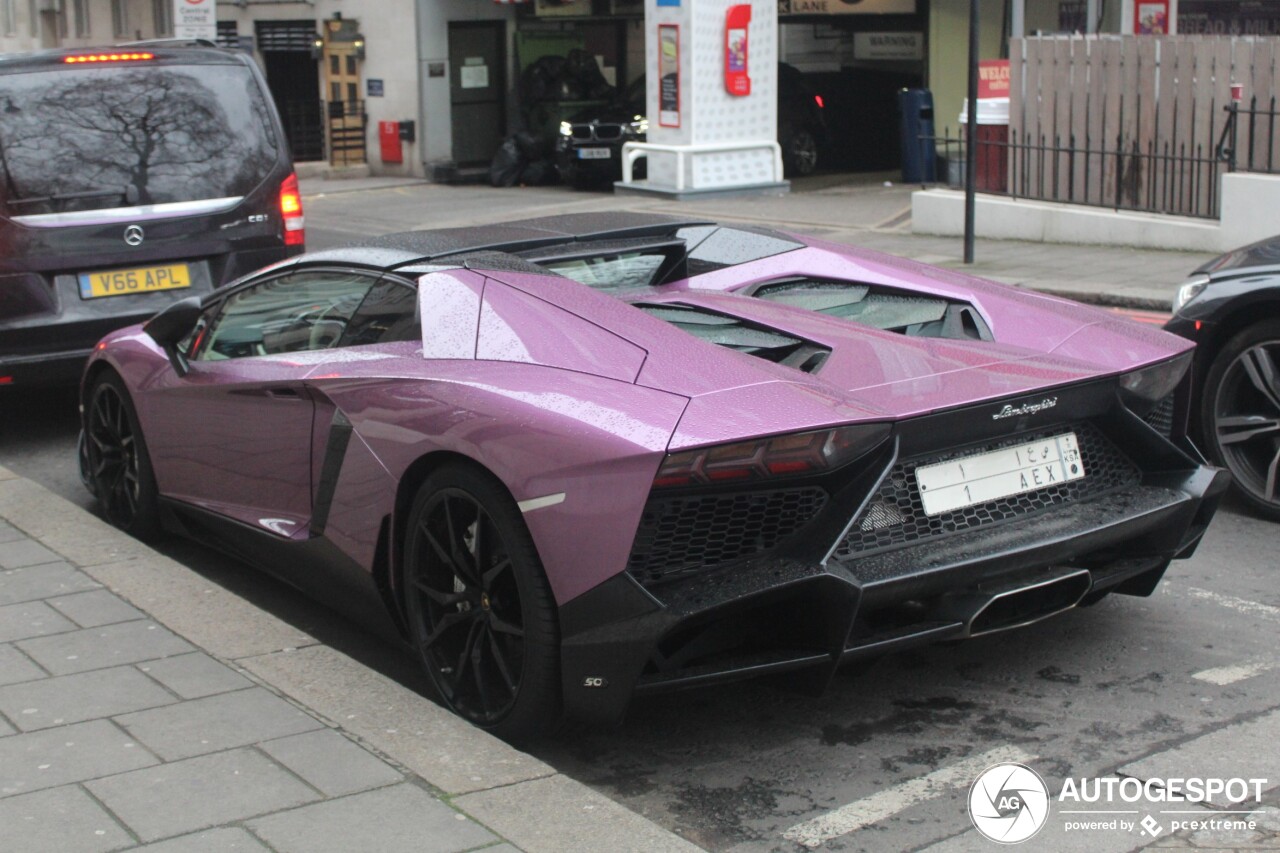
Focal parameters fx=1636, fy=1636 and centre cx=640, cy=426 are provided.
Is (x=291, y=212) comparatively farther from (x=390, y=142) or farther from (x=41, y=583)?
(x=390, y=142)

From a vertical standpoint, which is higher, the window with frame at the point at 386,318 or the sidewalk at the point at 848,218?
the window with frame at the point at 386,318

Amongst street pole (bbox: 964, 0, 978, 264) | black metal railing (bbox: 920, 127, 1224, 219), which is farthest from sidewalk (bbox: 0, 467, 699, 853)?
black metal railing (bbox: 920, 127, 1224, 219)

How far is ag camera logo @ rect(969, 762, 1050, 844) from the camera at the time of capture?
3.72 metres

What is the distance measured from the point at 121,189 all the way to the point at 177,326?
2444 millimetres


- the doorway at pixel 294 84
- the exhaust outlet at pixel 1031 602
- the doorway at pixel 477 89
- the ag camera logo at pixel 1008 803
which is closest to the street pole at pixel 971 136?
the exhaust outlet at pixel 1031 602

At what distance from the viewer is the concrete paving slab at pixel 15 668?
4547 millimetres

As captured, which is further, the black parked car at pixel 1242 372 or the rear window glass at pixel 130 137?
the rear window glass at pixel 130 137

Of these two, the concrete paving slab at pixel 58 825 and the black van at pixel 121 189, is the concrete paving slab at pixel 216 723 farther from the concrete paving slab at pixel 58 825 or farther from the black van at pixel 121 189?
the black van at pixel 121 189

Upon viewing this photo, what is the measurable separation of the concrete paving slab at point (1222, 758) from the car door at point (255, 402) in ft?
8.42

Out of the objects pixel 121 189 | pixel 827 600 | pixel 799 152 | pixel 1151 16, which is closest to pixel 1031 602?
pixel 827 600

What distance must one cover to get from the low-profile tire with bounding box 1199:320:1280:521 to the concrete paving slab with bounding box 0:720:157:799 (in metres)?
4.30

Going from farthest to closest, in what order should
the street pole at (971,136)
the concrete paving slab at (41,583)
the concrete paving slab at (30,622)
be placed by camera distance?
the street pole at (971,136) → the concrete paving slab at (41,583) → the concrete paving slab at (30,622)

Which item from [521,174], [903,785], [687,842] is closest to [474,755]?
[687,842]

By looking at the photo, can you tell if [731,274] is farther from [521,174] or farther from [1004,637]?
[521,174]
